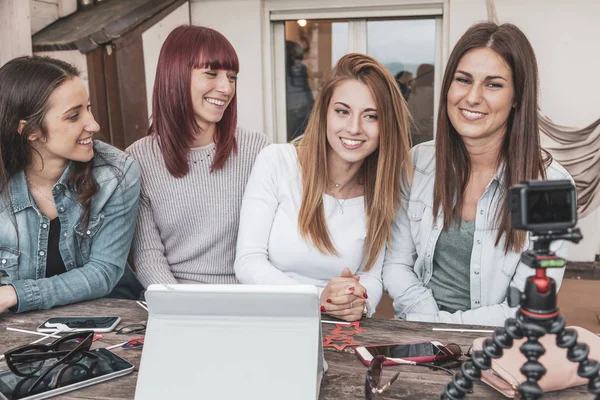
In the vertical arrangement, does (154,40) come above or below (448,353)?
above

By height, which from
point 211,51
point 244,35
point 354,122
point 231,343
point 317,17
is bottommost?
point 231,343

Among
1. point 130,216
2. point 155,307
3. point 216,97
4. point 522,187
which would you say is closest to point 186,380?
point 155,307

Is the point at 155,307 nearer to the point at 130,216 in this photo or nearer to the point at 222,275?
the point at 130,216

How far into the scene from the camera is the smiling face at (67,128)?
61.1 inches

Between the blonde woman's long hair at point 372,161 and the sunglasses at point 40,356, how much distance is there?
2.39 ft

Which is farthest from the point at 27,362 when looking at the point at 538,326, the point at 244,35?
the point at 244,35

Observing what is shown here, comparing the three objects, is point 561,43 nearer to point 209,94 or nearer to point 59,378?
point 209,94

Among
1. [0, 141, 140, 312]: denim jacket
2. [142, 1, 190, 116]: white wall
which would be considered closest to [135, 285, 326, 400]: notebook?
[0, 141, 140, 312]: denim jacket

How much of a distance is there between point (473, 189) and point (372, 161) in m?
0.30

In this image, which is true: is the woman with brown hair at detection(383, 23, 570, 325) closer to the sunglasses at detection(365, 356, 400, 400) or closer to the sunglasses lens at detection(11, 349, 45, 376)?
the sunglasses at detection(365, 356, 400, 400)

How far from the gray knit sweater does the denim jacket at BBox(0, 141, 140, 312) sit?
0.19m

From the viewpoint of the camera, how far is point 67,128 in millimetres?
1558

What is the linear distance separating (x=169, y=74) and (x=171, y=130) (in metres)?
0.18

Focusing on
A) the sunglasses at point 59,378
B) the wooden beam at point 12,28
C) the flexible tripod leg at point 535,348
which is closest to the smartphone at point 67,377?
the sunglasses at point 59,378
